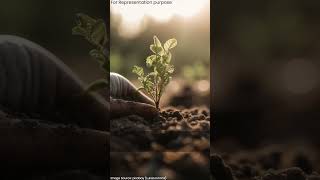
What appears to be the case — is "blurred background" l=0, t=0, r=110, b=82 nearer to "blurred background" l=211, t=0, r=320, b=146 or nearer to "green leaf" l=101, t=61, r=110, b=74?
"green leaf" l=101, t=61, r=110, b=74

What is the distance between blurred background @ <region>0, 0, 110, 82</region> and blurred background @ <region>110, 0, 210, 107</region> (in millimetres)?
298

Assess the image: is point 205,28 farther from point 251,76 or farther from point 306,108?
point 306,108

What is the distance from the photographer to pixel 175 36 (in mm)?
4723

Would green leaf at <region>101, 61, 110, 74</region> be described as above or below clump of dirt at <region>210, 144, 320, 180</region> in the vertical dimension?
above

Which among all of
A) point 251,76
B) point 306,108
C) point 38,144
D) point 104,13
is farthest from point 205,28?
point 38,144

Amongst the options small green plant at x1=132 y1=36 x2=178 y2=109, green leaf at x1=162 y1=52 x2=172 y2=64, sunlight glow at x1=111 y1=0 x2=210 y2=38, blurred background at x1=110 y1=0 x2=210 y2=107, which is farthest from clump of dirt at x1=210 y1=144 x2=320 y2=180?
sunlight glow at x1=111 y1=0 x2=210 y2=38

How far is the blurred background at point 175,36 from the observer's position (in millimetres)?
4711

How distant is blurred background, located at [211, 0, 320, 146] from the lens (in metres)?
4.75

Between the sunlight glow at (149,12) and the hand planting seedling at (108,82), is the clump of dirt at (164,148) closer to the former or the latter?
the hand planting seedling at (108,82)

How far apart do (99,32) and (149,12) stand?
59cm

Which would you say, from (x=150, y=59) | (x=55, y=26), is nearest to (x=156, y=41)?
(x=150, y=59)

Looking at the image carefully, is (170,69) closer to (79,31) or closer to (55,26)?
(79,31)

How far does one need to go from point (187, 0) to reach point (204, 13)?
0.24m

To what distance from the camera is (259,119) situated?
15.6 feet
